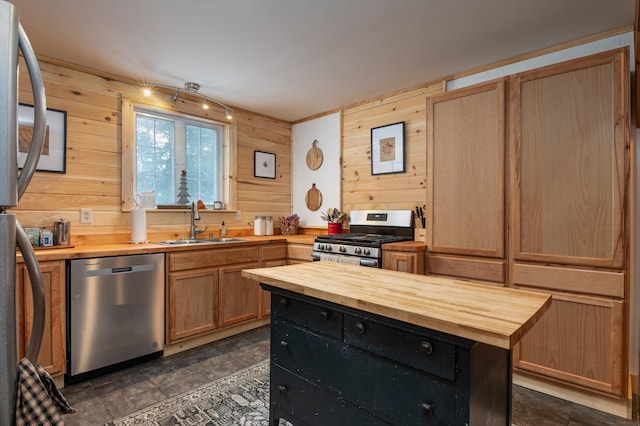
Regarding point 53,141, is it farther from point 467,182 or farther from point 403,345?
point 467,182

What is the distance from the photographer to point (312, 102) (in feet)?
12.4

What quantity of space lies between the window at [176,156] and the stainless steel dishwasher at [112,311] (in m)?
0.92

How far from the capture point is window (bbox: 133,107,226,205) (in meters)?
3.24

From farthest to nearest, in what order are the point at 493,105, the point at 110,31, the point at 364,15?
the point at 493,105 → the point at 110,31 → the point at 364,15

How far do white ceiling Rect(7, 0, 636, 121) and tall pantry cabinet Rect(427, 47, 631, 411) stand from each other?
1.11 feet

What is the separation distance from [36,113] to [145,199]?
231 cm

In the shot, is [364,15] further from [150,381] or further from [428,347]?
[150,381]

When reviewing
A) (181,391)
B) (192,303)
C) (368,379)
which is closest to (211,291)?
(192,303)

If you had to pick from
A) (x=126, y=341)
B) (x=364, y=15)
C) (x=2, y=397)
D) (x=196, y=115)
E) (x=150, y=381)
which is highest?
(x=364, y=15)

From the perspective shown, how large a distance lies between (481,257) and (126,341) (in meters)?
2.72

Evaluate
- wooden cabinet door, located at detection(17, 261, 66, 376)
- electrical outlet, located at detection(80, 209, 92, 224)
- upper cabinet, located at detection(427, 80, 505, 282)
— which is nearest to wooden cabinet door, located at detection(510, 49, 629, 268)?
upper cabinet, located at detection(427, 80, 505, 282)

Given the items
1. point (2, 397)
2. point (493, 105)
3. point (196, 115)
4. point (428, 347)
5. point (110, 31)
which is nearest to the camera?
point (2, 397)

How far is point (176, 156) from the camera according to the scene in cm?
345

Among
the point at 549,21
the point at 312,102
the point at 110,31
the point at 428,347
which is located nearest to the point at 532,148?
the point at 549,21
